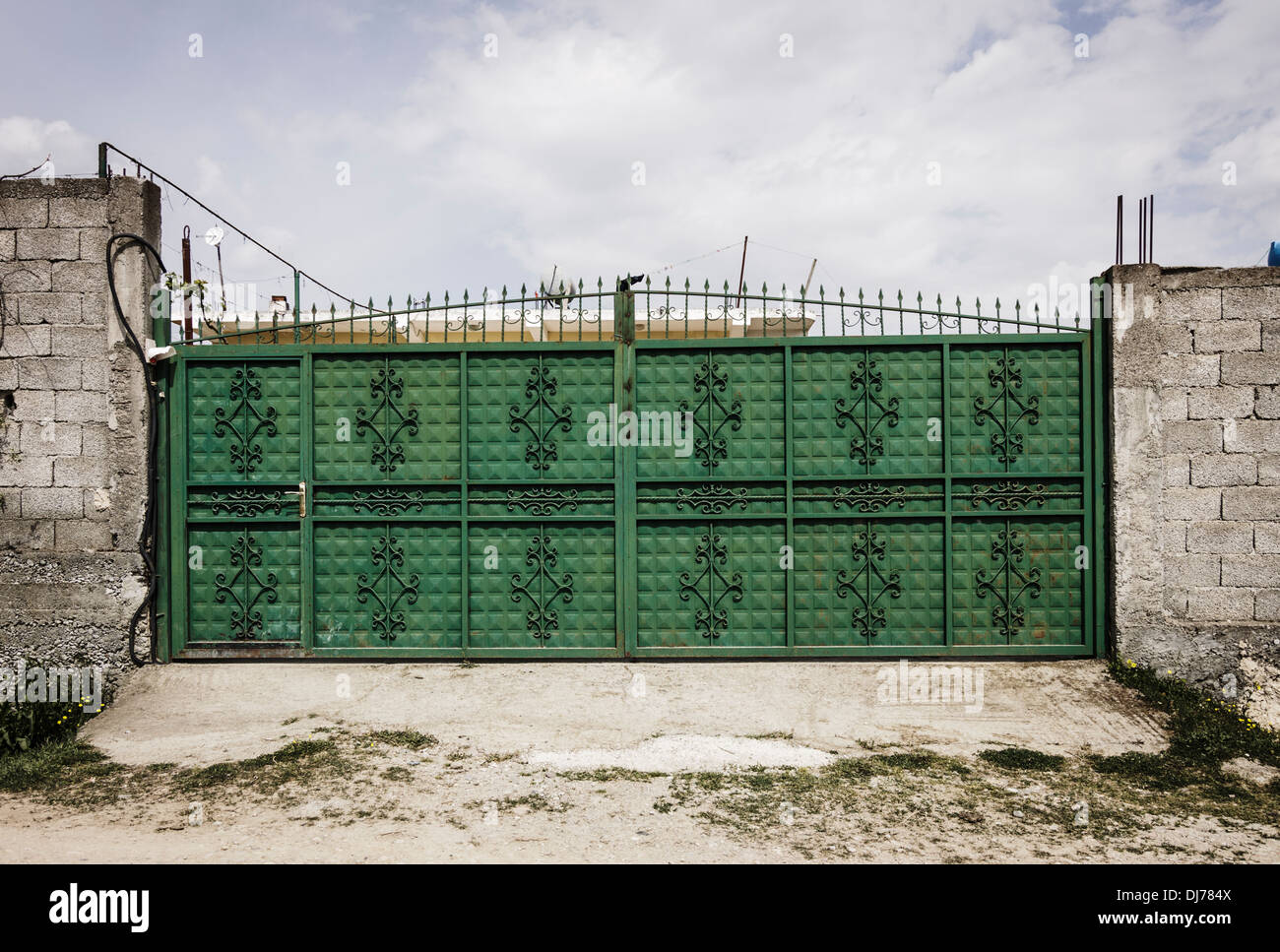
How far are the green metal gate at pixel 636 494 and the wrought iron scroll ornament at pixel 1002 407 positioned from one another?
0.05 feet

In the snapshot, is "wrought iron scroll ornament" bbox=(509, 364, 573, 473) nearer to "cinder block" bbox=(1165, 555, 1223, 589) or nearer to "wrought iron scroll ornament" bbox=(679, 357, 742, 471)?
"wrought iron scroll ornament" bbox=(679, 357, 742, 471)

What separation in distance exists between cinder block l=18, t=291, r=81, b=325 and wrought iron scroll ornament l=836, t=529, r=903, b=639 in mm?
5849

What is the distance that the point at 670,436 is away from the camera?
20.5ft

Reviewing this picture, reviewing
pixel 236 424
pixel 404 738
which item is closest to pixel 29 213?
pixel 236 424

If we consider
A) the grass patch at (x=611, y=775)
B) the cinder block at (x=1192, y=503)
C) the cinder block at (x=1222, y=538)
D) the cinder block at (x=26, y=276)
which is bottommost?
the grass patch at (x=611, y=775)

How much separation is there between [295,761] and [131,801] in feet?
A: 2.55

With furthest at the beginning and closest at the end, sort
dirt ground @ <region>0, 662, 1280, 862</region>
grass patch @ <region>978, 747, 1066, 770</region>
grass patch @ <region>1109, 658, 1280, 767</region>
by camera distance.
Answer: grass patch @ <region>1109, 658, 1280, 767</region>, grass patch @ <region>978, 747, 1066, 770</region>, dirt ground @ <region>0, 662, 1280, 862</region>

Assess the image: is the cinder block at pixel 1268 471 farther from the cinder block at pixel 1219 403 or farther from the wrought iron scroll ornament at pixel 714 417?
the wrought iron scroll ornament at pixel 714 417

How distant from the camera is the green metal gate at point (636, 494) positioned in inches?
244

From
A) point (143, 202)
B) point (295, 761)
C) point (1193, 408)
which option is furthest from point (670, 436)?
point (143, 202)

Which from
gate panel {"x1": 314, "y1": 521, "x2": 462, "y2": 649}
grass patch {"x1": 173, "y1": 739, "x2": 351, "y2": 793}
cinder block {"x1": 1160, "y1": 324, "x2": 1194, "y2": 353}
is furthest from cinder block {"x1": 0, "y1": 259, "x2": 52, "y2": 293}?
cinder block {"x1": 1160, "y1": 324, "x2": 1194, "y2": 353}

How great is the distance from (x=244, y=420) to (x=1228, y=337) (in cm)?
718

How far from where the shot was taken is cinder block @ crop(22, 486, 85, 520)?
599 centimetres

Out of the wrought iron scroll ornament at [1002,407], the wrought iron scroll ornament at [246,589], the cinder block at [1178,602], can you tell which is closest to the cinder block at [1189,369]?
the wrought iron scroll ornament at [1002,407]
